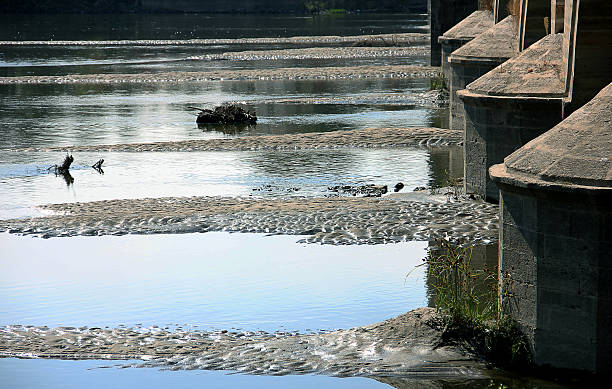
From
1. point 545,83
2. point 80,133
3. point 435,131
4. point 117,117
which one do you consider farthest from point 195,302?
point 117,117

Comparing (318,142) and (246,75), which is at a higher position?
(318,142)

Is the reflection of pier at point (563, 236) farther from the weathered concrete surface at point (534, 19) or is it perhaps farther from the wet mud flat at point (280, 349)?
the weathered concrete surface at point (534, 19)

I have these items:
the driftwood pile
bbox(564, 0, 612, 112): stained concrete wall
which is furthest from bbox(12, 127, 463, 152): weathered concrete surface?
bbox(564, 0, 612, 112): stained concrete wall

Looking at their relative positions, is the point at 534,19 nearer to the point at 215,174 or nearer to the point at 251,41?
the point at 215,174

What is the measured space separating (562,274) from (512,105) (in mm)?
7421

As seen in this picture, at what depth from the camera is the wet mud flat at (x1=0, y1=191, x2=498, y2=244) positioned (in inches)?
645

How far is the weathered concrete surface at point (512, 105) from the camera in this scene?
53.2 feet

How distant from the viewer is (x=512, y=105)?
16641 mm

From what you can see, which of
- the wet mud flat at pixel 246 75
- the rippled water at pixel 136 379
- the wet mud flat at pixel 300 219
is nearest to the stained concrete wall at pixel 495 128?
the wet mud flat at pixel 300 219

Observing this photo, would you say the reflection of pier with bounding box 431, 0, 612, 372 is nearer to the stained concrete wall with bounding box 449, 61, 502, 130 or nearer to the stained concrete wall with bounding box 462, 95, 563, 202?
the stained concrete wall with bounding box 462, 95, 563, 202

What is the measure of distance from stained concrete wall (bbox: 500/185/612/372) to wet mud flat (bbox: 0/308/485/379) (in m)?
0.82

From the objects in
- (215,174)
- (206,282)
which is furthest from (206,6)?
(206,282)

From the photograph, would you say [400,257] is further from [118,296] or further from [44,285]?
[44,285]

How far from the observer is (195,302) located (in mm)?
13359
